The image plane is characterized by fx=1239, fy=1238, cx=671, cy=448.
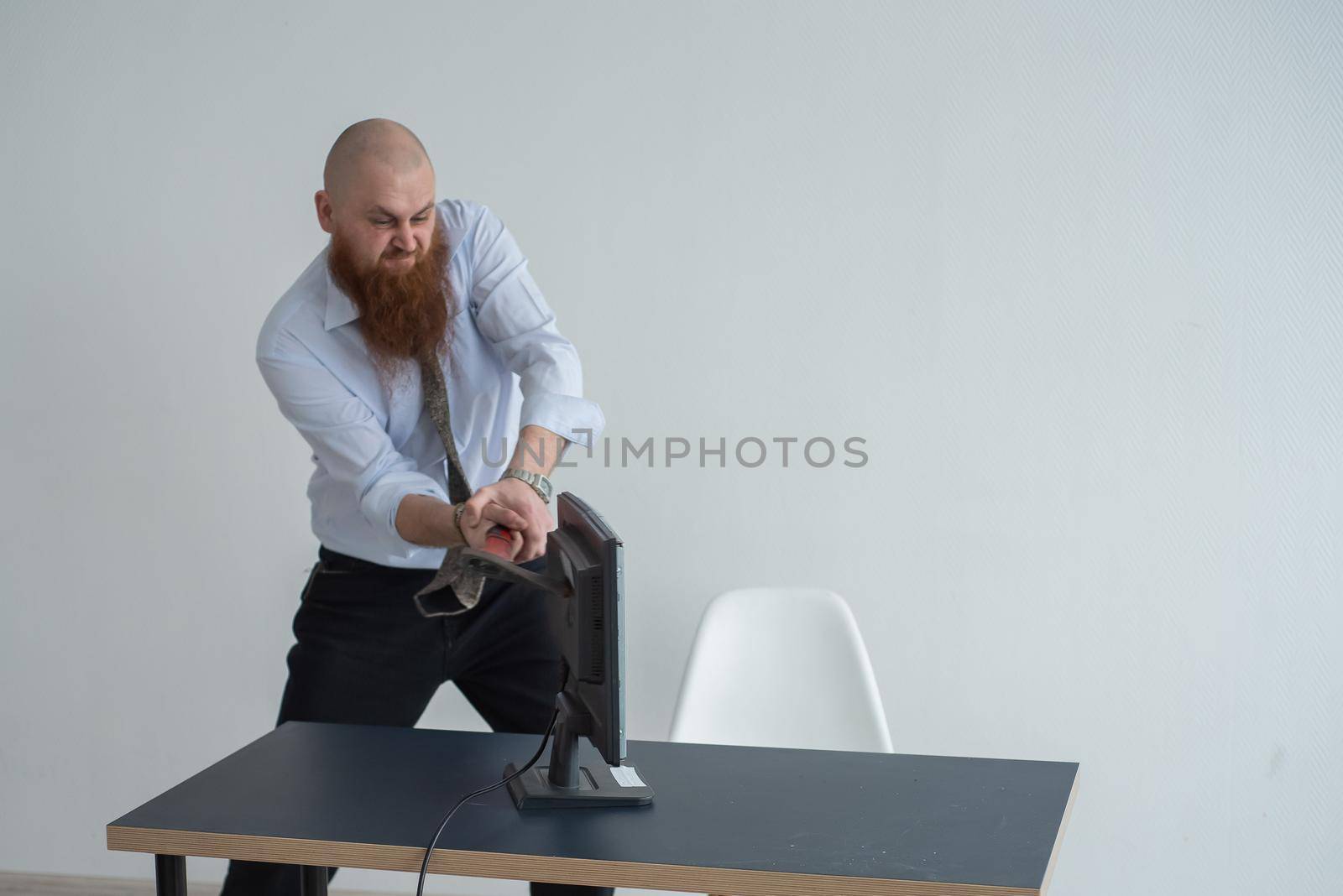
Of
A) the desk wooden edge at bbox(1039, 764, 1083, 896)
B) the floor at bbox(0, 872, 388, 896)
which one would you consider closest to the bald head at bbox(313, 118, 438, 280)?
the desk wooden edge at bbox(1039, 764, 1083, 896)

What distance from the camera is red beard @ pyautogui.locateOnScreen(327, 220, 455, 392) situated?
2.25m

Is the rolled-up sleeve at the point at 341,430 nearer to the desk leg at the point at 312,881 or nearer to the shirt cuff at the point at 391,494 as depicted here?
the shirt cuff at the point at 391,494

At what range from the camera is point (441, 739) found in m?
1.87

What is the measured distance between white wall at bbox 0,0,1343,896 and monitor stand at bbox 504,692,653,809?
3.87 feet

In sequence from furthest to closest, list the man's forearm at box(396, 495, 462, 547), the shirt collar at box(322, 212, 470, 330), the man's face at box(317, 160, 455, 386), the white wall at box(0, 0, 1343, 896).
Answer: the white wall at box(0, 0, 1343, 896)
the shirt collar at box(322, 212, 470, 330)
the man's face at box(317, 160, 455, 386)
the man's forearm at box(396, 495, 462, 547)

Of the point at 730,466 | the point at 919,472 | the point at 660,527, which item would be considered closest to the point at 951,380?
the point at 919,472

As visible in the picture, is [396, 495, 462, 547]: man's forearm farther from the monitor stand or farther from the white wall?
the white wall

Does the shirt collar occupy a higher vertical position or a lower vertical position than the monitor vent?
higher

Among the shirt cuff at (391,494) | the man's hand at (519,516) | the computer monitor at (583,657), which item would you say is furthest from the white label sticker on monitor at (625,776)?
the shirt cuff at (391,494)

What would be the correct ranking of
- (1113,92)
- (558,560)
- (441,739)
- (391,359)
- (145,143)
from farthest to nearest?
(145,143)
(1113,92)
(391,359)
(441,739)
(558,560)

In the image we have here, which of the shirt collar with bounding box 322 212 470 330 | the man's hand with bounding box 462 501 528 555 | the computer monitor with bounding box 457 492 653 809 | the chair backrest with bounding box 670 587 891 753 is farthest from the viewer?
the chair backrest with bounding box 670 587 891 753

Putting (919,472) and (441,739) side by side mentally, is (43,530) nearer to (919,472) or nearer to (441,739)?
(441,739)

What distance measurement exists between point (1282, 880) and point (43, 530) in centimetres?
296

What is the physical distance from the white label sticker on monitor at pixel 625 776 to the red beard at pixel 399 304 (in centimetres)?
96
